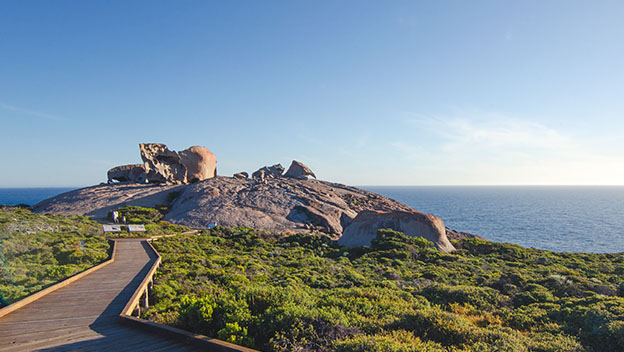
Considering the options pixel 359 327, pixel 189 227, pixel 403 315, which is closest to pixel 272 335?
pixel 359 327

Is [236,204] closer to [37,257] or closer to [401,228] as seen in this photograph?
[401,228]

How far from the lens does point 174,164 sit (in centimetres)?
5606

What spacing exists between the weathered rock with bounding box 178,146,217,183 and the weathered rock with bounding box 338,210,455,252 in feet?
111

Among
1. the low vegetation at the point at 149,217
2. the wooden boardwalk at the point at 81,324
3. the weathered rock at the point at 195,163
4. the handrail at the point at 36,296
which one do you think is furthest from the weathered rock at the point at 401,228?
the weathered rock at the point at 195,163

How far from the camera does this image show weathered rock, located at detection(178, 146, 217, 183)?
56312 mm

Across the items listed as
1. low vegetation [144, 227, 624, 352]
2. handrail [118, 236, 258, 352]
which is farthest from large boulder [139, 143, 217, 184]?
handrail [118, 236, 258, 352]

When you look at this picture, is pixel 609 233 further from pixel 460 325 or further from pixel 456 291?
pixel 460 325

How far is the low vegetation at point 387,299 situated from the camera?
6.85 meters

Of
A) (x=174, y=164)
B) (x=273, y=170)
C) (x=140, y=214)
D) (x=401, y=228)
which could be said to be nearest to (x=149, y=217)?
(x=140, y=214)

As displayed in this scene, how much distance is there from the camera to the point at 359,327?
7.55m

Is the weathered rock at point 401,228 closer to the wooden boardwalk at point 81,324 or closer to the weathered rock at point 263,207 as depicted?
the weathered rock at point 263,207

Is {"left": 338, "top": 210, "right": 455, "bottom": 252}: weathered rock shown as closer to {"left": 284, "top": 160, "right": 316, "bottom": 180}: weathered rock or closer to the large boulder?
{"left": 284, "top": 160, "right": 316, "bottom": 180}: weathered rock

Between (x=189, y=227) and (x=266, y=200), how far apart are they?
1142 centimetres

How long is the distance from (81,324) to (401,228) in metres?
27.9
